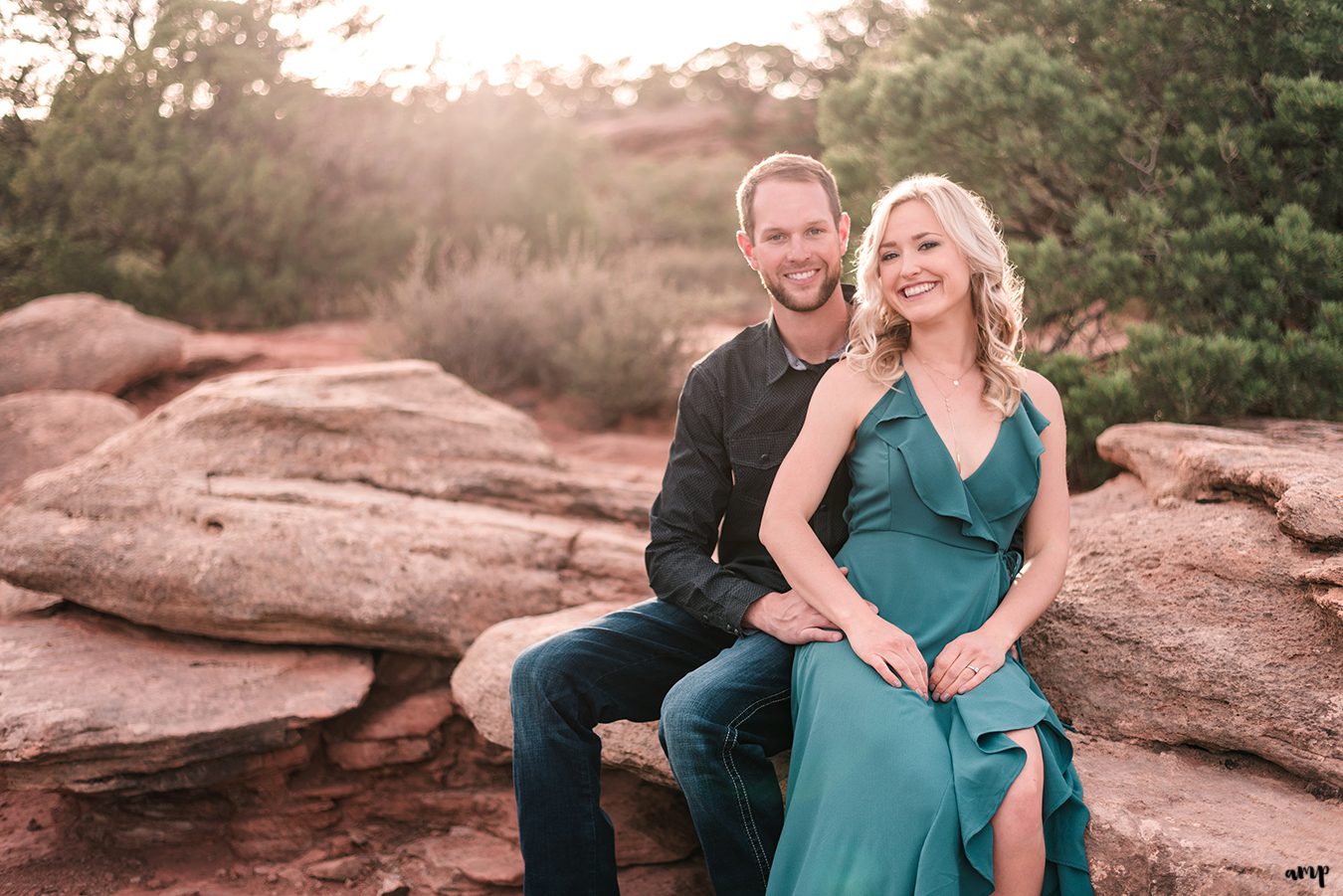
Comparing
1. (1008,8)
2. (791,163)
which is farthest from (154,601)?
(1008,8)

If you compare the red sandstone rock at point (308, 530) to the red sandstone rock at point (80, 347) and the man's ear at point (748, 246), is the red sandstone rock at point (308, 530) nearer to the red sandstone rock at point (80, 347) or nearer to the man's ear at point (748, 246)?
the man's ear at point (748, 246)

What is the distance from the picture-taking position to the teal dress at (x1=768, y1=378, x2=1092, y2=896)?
2.23 meters

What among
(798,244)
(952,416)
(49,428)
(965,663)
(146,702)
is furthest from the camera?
(49,428)

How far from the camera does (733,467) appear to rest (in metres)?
3.18

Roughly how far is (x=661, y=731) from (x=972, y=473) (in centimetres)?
108

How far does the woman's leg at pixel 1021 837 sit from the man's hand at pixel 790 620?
0.57m

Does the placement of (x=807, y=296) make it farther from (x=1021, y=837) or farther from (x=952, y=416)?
(x=1021, y=837)

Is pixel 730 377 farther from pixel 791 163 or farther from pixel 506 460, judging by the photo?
pixel 506 460

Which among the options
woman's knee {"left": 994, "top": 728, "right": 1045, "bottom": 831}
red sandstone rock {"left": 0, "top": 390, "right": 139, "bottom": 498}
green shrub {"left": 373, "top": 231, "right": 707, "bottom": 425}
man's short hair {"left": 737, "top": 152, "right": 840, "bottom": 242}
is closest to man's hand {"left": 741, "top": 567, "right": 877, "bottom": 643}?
woman's knee {"left": 994, "top": 728, "right": 1045, "bottom": 831}

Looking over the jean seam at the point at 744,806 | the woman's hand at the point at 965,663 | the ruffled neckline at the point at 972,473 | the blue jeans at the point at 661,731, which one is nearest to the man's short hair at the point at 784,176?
the ruffled neckline at the point at 972,473

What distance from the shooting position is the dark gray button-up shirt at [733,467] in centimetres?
307

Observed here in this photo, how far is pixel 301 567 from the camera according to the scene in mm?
4051

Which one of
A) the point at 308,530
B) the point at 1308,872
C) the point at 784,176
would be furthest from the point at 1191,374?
the point at 308,530

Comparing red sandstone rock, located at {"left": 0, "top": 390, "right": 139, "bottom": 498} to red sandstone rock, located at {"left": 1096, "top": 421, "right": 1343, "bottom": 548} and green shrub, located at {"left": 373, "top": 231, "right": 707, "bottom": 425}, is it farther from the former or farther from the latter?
red sandstone rock, located at {"left": 1096, "top": 421, "right": 1343, "bottom": 548}
